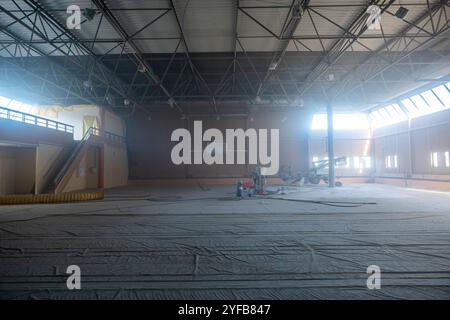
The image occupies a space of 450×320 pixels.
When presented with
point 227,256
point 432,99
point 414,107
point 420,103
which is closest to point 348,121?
point 414,107

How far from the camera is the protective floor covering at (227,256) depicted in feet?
9.14

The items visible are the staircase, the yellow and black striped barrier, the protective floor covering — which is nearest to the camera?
the protective floor covering

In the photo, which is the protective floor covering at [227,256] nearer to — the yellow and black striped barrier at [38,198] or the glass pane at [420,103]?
the yellow and black striped barrier at [38,198]

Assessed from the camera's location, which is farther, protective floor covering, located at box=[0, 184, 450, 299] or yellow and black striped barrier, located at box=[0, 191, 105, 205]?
yellow and black striped barrier, located at box=[0, 191, 105, 205]

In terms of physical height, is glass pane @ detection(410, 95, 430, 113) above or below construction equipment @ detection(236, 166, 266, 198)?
above

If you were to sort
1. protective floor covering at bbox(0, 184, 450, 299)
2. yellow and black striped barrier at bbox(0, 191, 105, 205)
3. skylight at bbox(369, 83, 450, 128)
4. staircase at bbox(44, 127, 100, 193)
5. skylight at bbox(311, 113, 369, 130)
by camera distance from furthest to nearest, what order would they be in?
skylight at bbox(311, 113, 369, 130)
skylight at bbox(369, 83, 450, 128)
staircase at bbox(44, 127, 100, 193)
yellow and black striped barrier at bbox(0, 191, 105, 205)
protective floor covering at bbox(0, 184, 450, 299)

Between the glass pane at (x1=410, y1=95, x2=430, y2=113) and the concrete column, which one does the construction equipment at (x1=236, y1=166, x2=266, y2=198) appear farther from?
the glass pane at (x1=410, y1=95, x2=430, y2=113)

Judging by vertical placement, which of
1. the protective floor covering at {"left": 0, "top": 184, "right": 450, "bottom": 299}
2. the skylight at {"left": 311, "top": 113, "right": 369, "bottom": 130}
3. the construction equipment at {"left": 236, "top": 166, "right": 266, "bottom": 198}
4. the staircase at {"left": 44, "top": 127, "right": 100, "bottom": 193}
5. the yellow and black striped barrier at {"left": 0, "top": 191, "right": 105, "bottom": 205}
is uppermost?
the skylight at {"left": 311, "top": 113, "right": 369, "bottom": 130}

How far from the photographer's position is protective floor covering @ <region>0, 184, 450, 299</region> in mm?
2787

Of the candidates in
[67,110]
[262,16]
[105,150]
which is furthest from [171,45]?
[67,110]

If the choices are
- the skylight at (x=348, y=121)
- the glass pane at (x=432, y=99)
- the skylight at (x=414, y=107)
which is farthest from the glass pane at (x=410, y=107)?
the skylight at (x=348, y=121)

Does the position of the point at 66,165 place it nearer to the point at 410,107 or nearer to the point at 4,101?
the point at 4,101

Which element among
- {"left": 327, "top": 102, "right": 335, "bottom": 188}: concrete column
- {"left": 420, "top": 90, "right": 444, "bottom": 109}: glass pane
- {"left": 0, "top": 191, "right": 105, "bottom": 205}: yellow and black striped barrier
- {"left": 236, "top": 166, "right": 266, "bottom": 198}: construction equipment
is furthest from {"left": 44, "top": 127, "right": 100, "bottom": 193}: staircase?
{"left": 420, "top": 90, "right": 444, "bottom": 109}: glass pane

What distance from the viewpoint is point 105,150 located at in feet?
55.2
